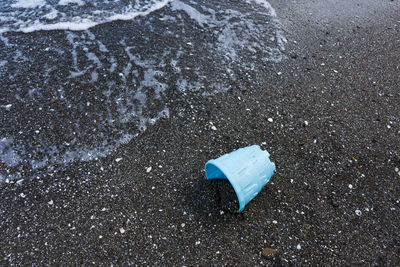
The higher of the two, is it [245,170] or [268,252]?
[245,170]

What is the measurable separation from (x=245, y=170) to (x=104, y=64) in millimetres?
2479

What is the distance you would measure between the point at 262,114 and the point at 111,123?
1.64 m

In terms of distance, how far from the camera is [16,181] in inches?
88.9

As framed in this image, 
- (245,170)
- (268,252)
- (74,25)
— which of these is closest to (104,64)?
(74,25)

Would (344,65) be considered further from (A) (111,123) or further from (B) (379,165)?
(A) (111,123)

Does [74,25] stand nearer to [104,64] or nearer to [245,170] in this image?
[104,64]

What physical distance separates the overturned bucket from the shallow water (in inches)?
45.3

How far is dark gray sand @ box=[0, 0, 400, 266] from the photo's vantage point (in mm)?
1884

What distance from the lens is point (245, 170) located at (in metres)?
1.93

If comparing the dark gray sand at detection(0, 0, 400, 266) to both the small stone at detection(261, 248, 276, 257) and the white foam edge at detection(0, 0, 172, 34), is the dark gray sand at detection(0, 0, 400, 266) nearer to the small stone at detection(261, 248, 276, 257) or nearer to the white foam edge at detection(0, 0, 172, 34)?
the small stone at detection(261, 248, 276, 257)

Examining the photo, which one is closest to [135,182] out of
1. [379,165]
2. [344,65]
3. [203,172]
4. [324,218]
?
[203,172]

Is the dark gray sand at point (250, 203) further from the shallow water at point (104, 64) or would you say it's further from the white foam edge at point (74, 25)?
the white foam edge at point (74, 25)

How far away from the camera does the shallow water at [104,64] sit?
2580 mm

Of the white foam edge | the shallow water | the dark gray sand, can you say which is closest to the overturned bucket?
the dark gray sand
